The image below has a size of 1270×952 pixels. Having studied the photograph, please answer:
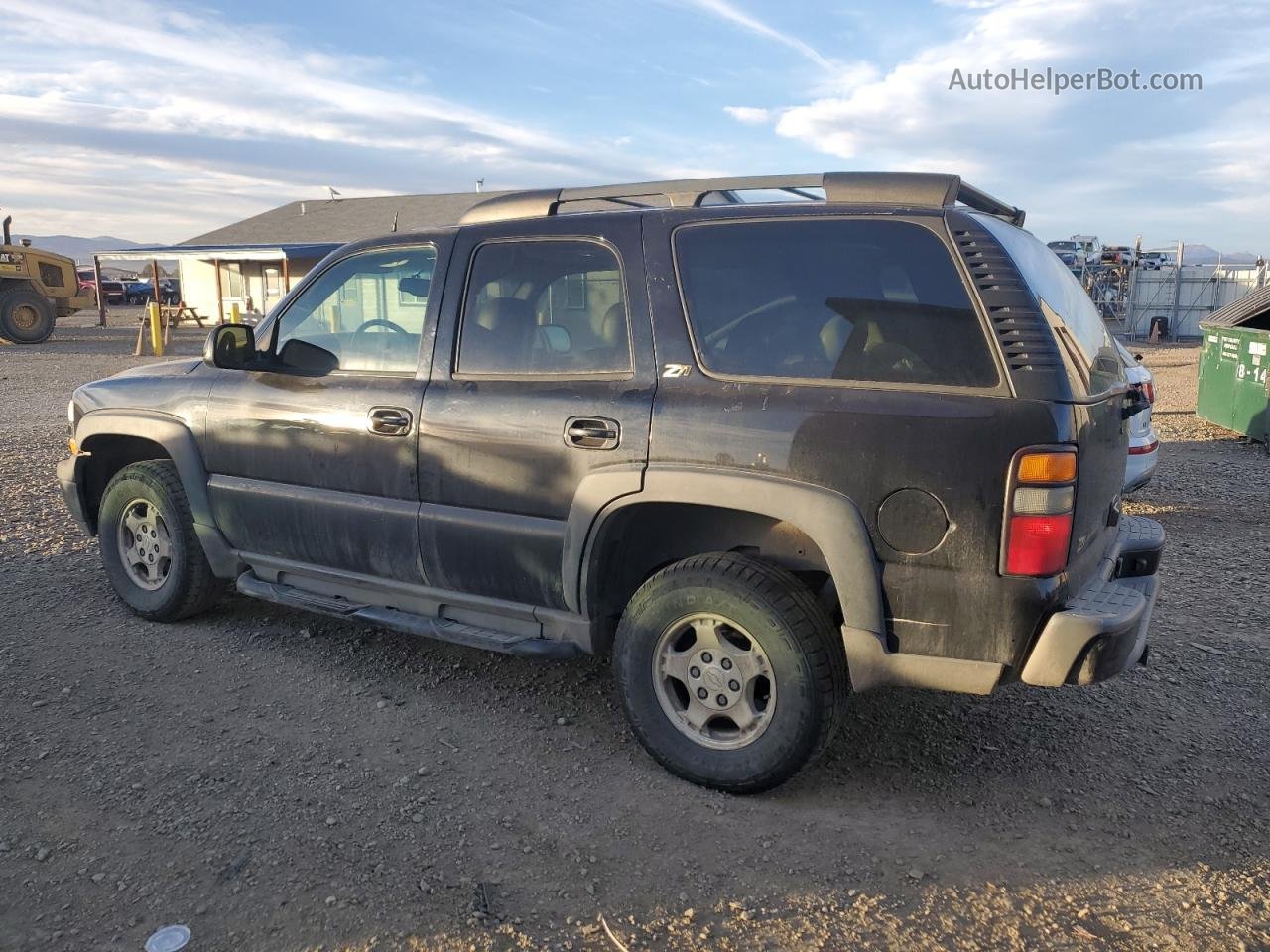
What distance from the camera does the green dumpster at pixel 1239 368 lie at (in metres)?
10.5

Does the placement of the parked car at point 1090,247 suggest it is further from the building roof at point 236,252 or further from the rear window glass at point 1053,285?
the rear window glass at point 1053,285

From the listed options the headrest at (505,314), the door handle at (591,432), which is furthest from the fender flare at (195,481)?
the door handle at (591,432)

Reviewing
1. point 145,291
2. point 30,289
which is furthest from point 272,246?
point 145,291

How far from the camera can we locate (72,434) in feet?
16.9

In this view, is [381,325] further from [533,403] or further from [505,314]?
[533,403]

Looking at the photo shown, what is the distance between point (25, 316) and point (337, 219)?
50.1ft

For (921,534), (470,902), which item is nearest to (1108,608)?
(921,534)

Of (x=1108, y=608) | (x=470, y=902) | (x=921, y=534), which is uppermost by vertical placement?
(x=921, y=534)

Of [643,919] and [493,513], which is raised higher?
[493,513]

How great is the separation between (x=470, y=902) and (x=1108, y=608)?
6.63 feet

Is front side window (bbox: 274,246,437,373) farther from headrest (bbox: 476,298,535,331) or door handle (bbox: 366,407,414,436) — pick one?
headrest (bbox: 476,298,535,331)

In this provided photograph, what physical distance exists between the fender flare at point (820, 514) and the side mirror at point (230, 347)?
2134mm

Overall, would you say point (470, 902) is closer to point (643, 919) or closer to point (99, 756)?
point (643, 919)

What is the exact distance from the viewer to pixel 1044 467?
9.30 feet
